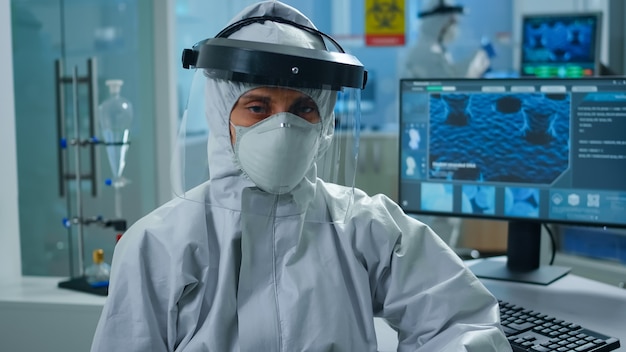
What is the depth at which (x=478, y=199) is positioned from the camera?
1731 millimetres

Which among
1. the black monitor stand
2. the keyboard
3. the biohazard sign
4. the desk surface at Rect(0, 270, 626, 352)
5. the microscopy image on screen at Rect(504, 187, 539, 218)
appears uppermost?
the biohazard sign

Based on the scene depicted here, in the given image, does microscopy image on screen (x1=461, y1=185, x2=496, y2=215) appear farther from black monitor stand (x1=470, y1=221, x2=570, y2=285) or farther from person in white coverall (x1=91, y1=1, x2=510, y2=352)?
person in white coverall (x1=91, y1=1, x2=510, y2=352)

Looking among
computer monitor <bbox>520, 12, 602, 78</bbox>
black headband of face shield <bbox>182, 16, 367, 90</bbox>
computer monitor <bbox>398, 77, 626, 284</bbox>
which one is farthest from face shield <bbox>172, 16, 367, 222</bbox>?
computer monitor <bbox>520, 12, 602, 78</bbox>

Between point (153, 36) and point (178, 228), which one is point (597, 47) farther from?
point (178, 228)

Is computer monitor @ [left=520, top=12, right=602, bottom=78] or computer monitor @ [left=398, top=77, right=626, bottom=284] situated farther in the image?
computer monitor @ [left=520, top=12, right=602, bottom=78]

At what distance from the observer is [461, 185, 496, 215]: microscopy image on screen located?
1.72 meters

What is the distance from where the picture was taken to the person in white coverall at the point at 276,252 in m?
1.18

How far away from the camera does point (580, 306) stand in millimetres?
1523

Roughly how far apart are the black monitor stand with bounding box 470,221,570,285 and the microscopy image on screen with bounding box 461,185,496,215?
0.25 ft

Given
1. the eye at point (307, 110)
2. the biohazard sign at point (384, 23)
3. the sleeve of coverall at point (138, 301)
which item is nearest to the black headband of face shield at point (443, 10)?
the biohazard sign at point (384, 23)

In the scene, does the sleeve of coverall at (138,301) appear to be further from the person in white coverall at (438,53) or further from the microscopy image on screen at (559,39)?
the person in white coverall at (438,53)

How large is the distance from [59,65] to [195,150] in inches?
48.3

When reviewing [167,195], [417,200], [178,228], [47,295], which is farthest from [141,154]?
[178,228]

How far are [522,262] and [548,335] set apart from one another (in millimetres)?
523
